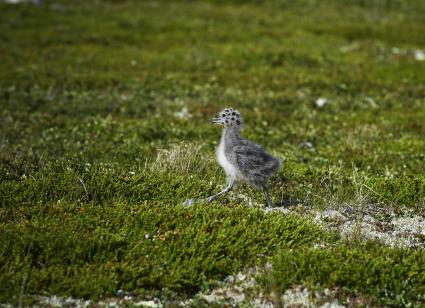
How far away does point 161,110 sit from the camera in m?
23.5

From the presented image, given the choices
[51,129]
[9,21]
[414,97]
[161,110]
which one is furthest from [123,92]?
[9,21]

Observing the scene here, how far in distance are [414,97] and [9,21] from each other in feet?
97.5

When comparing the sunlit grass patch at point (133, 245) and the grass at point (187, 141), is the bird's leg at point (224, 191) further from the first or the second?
the sunlit grass patch at point (133, 245)

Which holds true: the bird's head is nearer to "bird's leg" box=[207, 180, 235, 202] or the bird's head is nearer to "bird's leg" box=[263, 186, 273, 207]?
"bird's leg" box=[207, 180, 235, 202]

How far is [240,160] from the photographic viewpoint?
11203 millimetres

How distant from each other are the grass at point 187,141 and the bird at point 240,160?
0.61 metres

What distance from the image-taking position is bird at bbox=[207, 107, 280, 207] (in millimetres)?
11172

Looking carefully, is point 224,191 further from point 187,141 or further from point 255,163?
point 187,141

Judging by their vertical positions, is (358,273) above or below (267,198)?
below

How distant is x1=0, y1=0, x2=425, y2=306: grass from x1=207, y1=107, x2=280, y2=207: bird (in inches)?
24.0

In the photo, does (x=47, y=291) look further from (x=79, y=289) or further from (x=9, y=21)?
(x=9, y=21)

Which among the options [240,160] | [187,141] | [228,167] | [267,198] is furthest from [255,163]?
[187,141]

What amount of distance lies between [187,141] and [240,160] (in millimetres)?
5653

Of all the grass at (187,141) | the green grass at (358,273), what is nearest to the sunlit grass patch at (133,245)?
the grass at (187,141)
